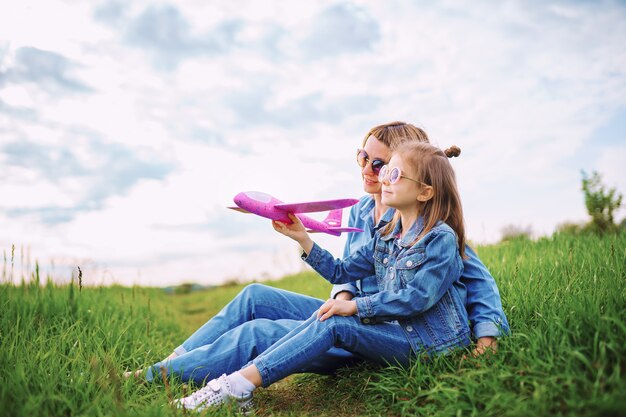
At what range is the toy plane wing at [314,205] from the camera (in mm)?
2986

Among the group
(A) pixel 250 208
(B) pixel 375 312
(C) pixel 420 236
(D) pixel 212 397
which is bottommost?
(D) pixel 212 397

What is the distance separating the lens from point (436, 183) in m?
2.90

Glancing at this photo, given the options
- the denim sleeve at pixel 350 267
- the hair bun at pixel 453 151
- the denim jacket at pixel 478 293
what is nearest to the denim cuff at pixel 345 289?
the denim jacket at pixel 478 293

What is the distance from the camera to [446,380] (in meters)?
2.69

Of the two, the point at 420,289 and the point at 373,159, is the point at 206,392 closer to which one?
the point at 420,289

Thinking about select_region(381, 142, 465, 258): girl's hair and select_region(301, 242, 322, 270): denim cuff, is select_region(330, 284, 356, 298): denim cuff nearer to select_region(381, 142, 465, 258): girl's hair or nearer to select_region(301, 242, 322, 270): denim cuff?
select_region(301, 242, 322, 270): denim cuff

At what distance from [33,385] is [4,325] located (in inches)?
51.8

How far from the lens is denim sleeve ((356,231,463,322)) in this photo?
8.64ft

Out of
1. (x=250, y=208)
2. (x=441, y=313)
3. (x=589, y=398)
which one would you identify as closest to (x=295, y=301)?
(x=250, y=208)

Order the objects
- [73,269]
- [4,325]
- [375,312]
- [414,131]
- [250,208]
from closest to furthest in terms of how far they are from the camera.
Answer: [375,312], [250,208], [414,131], [4,325], [73,269]

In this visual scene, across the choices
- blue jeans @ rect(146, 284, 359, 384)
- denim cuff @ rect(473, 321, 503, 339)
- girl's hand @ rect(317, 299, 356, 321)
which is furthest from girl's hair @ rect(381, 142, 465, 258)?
blue jeans @ rect(146, 284, 359, 384)

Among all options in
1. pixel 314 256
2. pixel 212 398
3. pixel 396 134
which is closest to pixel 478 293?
pixel 314 256

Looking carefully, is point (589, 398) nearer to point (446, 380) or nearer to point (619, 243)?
point (446, 380)

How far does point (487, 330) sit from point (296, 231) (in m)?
1.27
